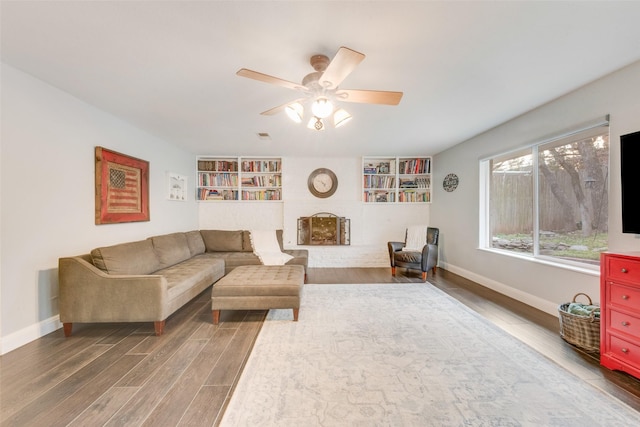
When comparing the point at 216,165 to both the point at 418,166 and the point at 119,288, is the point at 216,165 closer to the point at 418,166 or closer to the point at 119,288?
the point at 119,288

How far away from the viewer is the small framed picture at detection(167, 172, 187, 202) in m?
4.45

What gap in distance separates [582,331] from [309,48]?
122 inches

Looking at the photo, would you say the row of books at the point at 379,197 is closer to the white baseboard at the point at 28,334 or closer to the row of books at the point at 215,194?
the row of books at the point at 215,194

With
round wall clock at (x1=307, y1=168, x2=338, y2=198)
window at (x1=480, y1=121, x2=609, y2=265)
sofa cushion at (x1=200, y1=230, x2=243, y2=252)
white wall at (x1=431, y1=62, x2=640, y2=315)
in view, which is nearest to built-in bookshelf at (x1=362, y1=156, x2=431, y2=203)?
white wall at (x1=431, y1=62, x2=640, y2=315)

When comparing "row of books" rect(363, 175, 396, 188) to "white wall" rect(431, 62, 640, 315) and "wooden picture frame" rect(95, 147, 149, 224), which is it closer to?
"white wall" rect(431, 62, 640, 315)

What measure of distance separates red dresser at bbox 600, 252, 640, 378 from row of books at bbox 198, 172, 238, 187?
5.47 m

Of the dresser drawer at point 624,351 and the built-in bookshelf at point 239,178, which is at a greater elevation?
the built-in bookshelf at point 239,178

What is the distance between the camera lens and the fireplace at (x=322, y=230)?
5.52 meters

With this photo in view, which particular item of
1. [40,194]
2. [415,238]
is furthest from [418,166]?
[40,194]

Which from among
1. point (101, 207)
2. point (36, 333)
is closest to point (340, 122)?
point (101, 207)

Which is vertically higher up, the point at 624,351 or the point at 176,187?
the point at 176,187

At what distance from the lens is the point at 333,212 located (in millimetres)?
5625

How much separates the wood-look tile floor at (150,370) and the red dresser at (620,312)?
108 mm

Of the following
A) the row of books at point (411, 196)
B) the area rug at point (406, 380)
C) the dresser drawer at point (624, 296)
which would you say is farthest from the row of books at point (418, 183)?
the dresser drawer at point (624, 296)
